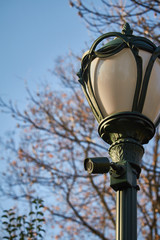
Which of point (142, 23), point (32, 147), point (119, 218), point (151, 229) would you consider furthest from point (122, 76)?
point (32, 147)

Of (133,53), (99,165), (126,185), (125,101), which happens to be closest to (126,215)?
(126,185)

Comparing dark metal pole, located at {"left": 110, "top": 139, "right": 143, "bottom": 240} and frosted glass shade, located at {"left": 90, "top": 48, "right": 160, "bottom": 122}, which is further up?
frosted glass shade, located at {"left": 90, "top": 48, "right": 160, "bottom": 122}

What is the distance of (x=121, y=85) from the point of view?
2357mm

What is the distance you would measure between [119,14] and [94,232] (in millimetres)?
4831

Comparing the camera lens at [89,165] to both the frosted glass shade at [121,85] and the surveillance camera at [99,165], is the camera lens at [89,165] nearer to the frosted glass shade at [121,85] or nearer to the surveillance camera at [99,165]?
the surveillance camera at [99,165]

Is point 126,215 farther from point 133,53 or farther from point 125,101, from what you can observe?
point 133,53

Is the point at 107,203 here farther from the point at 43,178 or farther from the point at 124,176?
the point at 124,176

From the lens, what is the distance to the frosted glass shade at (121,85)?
2.34 metres

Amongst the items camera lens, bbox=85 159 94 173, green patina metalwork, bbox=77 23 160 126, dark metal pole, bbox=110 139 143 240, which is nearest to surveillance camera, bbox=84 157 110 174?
camera lens, bbox=85 159 94 173

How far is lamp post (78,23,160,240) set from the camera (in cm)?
221

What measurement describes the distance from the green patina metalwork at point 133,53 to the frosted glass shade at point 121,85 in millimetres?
24

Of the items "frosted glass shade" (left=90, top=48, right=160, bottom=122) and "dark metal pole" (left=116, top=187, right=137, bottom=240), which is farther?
"frosted glass shade" (left=90, top=48, right=160, bottom=122)

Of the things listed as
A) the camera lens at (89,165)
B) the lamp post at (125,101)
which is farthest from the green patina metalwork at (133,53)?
the camera lens at (89,165)

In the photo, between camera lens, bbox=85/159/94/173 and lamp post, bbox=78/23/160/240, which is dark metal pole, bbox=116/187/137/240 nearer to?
lamp post, bbox=78/23/160/240
